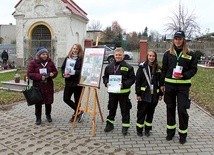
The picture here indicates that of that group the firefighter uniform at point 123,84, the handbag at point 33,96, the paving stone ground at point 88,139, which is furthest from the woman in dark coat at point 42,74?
the firefighter uniform at point 123,84

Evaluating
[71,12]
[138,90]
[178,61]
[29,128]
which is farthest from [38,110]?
[71,12]

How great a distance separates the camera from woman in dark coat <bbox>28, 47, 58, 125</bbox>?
21.1 ft

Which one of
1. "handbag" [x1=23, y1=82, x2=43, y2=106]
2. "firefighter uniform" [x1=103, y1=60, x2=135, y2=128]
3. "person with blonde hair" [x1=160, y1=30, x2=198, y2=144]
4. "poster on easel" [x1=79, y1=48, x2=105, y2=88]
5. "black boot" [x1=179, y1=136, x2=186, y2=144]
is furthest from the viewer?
"handbag" [x1=23, y1=82, x2=43, y2=106]

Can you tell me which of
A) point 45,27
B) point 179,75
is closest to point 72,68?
point 179,75

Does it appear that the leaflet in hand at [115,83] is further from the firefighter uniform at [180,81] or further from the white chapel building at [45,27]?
the white chapel building at [45,27]

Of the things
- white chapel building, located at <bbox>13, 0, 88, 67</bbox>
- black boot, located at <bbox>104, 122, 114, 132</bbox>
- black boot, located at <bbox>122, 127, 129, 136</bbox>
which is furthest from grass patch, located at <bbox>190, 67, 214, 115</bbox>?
white chapel building, located at <bbox>13, 0, 88, 67</bbox>

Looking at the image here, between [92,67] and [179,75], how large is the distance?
6.38 ft

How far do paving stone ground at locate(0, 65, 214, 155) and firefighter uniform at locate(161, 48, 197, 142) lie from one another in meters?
0.48

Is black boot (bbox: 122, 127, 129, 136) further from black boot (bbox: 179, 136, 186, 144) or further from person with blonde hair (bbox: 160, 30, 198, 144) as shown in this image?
black boot (bbox: 179, 136, 186, 144)

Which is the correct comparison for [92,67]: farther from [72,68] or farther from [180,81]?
[180,81]

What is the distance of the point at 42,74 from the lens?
6430 millimetres

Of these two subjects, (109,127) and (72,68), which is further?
(72,68)

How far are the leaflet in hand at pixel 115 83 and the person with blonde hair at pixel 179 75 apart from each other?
0.91m

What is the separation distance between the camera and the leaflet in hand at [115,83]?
562cm
